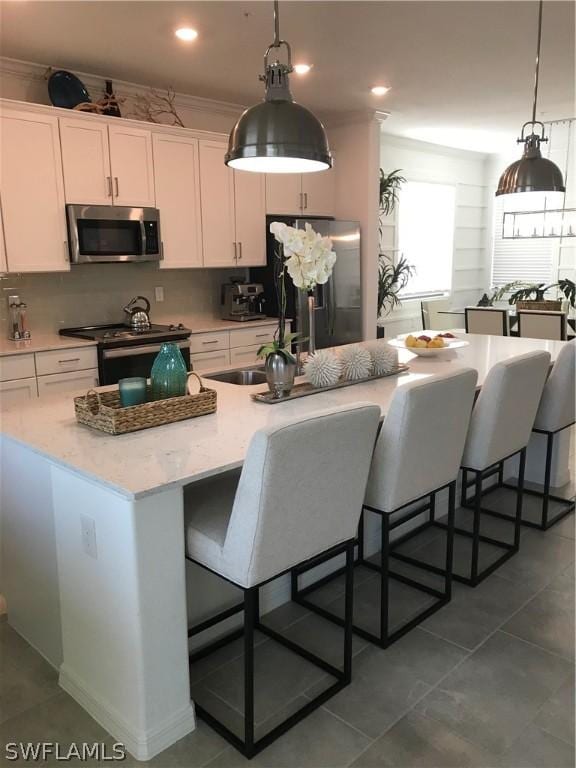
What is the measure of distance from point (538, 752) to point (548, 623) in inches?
28.1

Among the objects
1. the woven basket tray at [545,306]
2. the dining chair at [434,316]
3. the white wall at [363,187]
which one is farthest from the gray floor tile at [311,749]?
the woven basket tray at [545,306]

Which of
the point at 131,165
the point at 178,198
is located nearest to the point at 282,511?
the point at 131,165

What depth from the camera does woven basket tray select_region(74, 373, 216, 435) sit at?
2022mm

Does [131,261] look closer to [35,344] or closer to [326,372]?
[35,344]

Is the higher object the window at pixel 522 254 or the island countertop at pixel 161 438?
the window at pixel 522 254

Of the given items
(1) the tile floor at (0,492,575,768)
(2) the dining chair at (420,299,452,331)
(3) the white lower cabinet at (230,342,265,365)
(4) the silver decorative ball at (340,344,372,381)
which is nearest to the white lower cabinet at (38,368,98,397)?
(3) the white lower cabinet at (230,342,265,365)

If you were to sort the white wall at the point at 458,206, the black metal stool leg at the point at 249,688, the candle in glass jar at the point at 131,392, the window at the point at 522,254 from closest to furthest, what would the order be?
the black metal stool leg at the point at 249,688 < the candle in glass jar at the point at 131,392 < the white wall at the point at 458,206 < the window at the point at 522,254

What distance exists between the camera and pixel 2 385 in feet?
11.8

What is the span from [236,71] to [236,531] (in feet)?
11.9

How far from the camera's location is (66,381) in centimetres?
389

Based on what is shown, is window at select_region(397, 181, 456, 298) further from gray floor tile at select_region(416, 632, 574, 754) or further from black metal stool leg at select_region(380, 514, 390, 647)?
gray floor tile at select_region(416, 632, 574, 754)

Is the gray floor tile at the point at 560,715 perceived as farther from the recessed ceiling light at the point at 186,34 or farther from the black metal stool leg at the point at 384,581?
the recessed ceiling light at the point at 186,34

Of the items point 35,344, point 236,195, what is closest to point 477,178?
point 236,195

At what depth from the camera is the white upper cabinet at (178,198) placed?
Answer: 4.49 m
